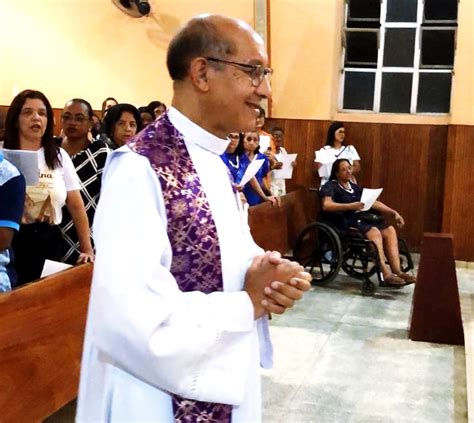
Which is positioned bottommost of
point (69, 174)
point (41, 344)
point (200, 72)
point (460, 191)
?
point (41, 344)

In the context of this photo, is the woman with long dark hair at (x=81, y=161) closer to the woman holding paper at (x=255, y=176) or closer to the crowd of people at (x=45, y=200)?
the crowd of people at (x=45, y=200)

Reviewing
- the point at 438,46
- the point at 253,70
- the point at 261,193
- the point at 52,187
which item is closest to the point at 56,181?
the point at 52,187

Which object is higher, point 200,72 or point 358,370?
point 200,72

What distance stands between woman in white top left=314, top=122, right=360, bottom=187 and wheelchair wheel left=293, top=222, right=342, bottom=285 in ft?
3.37

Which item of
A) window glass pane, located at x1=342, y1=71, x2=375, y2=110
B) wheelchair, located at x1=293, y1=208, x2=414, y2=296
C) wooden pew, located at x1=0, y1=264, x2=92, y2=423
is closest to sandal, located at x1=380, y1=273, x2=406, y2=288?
wheelchair, located at x1=293, y1=208, x2=414, y2=296

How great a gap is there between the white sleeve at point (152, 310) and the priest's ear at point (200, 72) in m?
0.17

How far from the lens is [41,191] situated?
111 inches

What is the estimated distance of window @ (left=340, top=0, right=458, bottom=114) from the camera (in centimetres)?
694

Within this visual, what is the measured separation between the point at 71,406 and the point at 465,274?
4160mm

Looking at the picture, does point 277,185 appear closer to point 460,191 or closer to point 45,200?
point 460,191

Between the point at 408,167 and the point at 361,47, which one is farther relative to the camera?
the point at 361,47

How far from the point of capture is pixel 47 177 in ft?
9.39

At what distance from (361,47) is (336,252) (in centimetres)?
285

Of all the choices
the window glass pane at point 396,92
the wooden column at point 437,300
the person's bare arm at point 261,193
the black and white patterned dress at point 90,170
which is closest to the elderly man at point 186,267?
the black and white patterned dress at point 90,170
